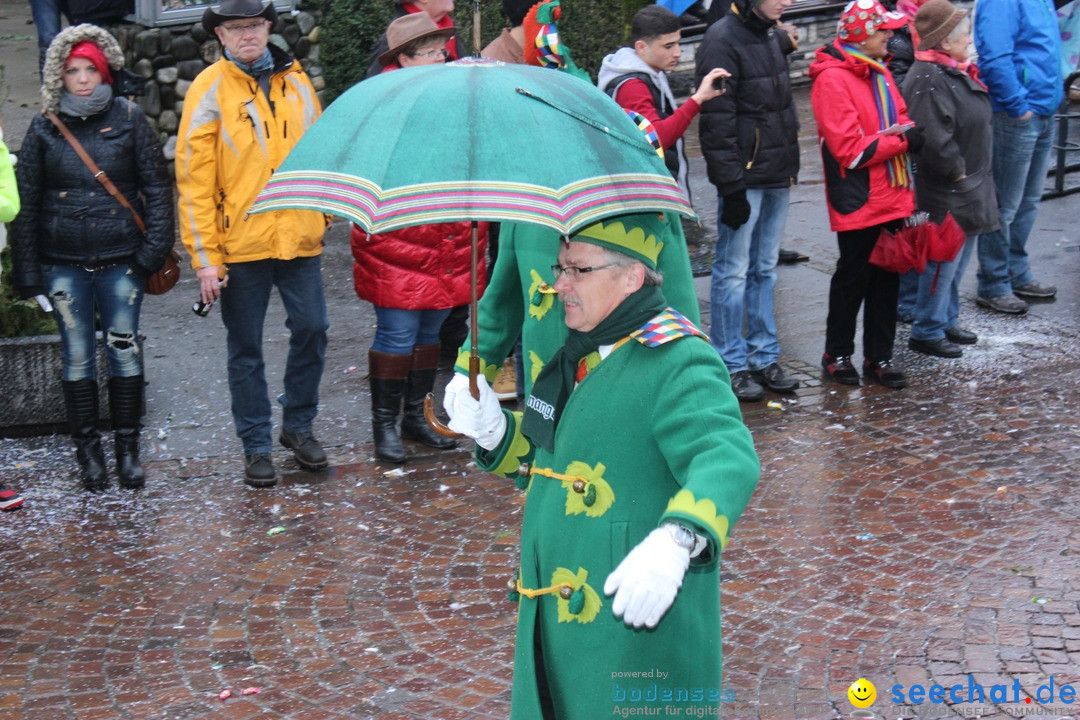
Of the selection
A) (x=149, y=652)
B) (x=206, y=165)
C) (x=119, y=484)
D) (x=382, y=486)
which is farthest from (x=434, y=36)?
(x=149, y=652)

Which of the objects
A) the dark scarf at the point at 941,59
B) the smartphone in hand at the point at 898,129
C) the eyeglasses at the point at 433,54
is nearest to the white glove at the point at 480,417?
the eyeglasses at the point at 433,54

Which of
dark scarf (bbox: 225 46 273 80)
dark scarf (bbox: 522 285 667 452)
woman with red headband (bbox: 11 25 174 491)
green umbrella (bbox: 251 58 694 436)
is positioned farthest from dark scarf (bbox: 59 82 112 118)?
dark scarf (bbox: 522 285 667 452)

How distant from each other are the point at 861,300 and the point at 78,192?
435 centimetres

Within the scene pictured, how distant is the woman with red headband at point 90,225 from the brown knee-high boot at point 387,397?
Answer: 3.90 ft

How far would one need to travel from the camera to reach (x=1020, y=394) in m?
7.56

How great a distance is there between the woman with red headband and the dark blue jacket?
17.5 feet

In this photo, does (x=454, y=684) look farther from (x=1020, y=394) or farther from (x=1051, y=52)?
(x=1051, y=52)

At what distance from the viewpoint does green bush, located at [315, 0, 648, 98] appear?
39.2 ft

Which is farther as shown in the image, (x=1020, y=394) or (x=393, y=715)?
(x=1020, y=394)

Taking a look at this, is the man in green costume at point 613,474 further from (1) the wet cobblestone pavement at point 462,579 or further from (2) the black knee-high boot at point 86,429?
(2) the black knee-high boot at point 86,429

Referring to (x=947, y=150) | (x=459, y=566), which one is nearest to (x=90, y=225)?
(x=459, y=566)

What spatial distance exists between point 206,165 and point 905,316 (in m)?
4.79

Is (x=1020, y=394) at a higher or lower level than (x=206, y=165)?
lower

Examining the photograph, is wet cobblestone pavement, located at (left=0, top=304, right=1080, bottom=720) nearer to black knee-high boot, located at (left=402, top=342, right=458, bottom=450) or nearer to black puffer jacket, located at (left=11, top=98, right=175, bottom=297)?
black knee-high boot, located at (left=402, top=342, right=458, bottom=450)
